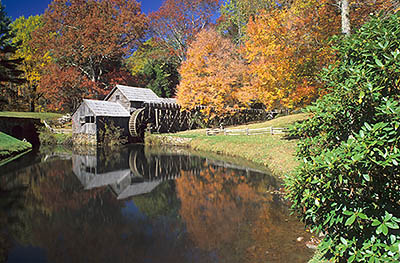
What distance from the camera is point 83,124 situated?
1042 inches

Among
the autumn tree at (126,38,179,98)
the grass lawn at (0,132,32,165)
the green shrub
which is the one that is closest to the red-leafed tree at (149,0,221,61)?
the autumn tree at (126,38,179,98)

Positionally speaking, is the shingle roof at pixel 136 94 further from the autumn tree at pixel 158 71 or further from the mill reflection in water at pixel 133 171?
the mill reflection in water at pixel 133 171

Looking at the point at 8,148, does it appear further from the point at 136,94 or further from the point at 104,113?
the point at 136,94

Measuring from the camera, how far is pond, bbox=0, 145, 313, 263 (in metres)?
5.21

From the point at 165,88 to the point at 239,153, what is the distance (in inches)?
967

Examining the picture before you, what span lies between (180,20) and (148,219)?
121 feet

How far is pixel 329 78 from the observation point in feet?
13.3

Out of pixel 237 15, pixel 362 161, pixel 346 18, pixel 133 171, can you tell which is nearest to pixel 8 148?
pixel 133 171

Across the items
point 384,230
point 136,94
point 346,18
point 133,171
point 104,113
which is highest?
point 136,94

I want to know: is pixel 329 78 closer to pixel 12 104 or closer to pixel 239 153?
pixel 239 153

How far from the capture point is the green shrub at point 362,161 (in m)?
2.71

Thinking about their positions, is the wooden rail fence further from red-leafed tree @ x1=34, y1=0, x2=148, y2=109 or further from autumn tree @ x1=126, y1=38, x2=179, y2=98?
red-leafed tree @ x1=34, y1=0, x2=148, y2=109

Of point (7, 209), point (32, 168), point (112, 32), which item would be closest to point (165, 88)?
point (112, 32)

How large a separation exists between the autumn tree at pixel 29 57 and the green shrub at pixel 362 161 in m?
39.4
